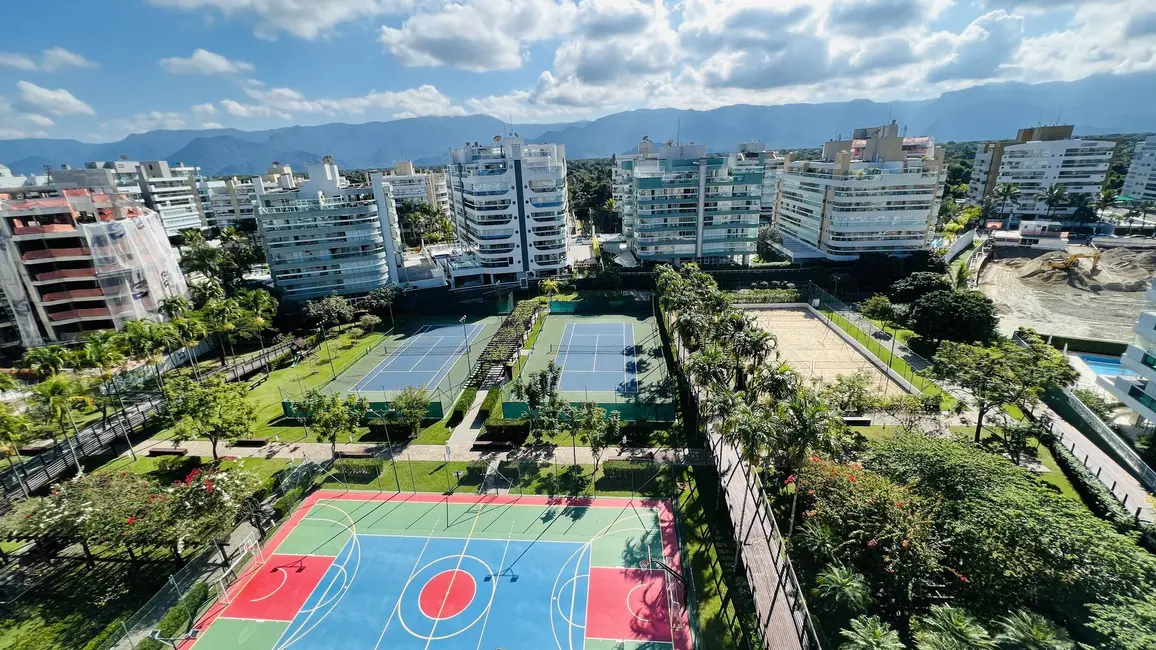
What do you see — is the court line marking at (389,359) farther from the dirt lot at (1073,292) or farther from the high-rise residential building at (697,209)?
the dirt lot at (1073,292)

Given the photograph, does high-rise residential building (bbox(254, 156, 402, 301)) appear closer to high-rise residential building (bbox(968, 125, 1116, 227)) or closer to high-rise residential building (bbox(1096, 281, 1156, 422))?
high-rise residential building (bbox(1096, 281, 1156, 422))

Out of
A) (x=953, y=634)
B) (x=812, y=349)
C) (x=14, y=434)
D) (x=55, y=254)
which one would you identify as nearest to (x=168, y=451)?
(x=14, y=434)

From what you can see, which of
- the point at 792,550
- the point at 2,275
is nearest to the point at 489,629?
the point at 792,550

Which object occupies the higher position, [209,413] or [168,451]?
[209,413]

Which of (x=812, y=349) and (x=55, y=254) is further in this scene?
(x=812, y=349)

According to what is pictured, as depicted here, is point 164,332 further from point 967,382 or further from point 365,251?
point 967,382

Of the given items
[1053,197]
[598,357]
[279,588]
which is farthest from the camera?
[1053,197]

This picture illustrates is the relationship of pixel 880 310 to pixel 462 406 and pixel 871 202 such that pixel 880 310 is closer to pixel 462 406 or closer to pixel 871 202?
pixel 871 202

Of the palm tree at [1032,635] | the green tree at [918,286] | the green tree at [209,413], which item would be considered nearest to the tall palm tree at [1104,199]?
the green tree at [918,286]
